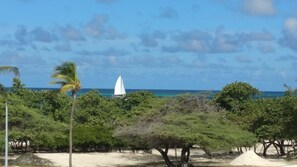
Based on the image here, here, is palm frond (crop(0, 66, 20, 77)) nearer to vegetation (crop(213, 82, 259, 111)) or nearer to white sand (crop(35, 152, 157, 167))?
white sand (crop(35, 152, 157, 167))

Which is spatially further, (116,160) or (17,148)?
(17,148)

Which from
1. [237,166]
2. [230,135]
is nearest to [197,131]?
[230,135]

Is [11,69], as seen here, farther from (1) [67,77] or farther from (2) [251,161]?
(2) [251,161]

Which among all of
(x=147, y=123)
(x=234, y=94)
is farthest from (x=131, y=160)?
(x=234, y=94)

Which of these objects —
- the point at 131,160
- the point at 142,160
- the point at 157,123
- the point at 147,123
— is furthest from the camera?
the point at 142,160

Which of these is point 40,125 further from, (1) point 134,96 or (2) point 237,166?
(1) point 134,96

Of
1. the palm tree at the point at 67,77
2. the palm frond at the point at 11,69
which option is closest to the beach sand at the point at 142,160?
the palm tree at the point at 67,77

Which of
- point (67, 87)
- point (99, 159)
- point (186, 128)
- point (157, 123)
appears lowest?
point (99, 159)

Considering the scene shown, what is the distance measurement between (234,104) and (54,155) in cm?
2293

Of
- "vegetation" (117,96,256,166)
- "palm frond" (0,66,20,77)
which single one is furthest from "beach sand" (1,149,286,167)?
"palm frond" (0,66,20,77)

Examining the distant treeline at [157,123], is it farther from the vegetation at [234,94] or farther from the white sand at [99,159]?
the white sand at [99,159]

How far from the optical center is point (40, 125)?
4709 cm

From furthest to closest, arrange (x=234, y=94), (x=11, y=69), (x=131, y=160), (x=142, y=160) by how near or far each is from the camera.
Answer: (x=234, y=94)
(x=142, y=160)
(x=131, y=160)
(x=11, y=69)

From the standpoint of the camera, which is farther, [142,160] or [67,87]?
[142,160]
